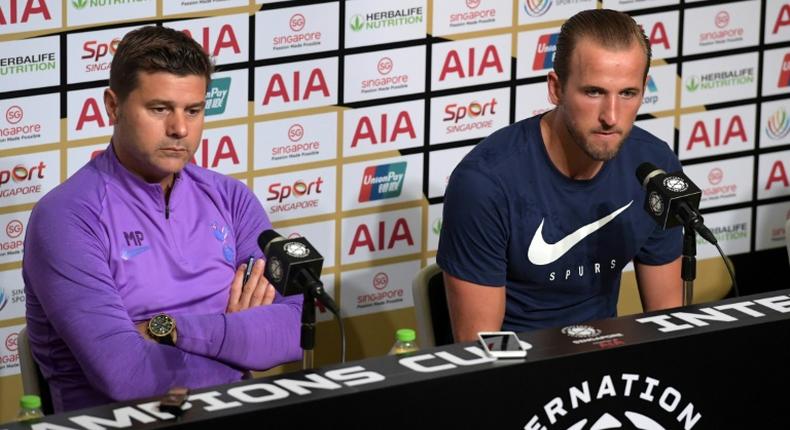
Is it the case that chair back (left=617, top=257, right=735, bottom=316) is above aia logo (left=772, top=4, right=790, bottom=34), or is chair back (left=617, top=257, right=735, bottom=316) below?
below

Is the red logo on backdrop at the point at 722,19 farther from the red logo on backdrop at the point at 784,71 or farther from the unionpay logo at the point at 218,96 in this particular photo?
the unionpay logo at the point at 218,96

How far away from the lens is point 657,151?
4.00m

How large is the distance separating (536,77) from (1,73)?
195 cm

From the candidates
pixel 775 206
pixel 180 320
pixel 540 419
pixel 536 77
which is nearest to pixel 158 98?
pixel 180 320

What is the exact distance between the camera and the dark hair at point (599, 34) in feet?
12.3

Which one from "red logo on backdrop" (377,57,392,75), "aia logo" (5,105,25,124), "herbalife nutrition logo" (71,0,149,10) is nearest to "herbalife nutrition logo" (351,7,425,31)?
"red logo on backdrop" (377,57,392,75)

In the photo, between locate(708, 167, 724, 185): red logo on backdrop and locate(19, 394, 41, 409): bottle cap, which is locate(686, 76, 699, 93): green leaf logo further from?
locate(19, 394, 41, 409): bottle cap

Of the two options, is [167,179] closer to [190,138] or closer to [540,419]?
[190,138]

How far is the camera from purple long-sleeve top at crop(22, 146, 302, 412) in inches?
132

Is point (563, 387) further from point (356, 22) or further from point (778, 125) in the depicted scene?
point (778, 125)

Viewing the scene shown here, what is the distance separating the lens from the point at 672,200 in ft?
10.5

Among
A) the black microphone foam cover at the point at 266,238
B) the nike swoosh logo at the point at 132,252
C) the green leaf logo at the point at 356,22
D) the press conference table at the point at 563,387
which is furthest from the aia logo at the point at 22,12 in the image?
the press conference table at the point at 563,387

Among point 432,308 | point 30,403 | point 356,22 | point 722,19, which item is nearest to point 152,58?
point 432,308

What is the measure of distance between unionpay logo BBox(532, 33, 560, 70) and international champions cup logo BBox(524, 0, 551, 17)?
3.5 inches
